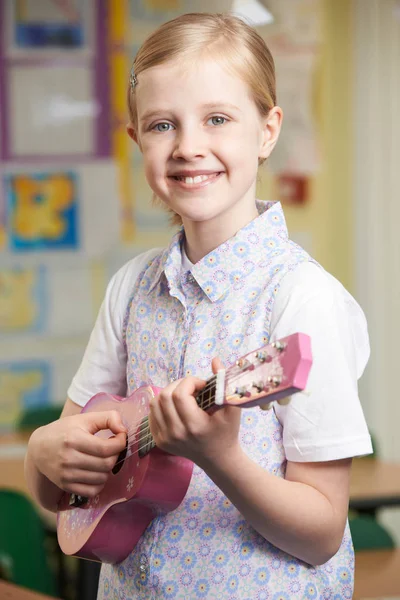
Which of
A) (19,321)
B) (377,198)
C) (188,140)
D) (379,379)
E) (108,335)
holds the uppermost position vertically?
(188,140)

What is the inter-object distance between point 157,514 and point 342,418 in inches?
11.6

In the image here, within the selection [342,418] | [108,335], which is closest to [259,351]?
[342,418]

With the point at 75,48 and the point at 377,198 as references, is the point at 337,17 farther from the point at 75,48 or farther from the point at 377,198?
the point at 75,48

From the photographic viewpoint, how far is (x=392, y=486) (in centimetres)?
271

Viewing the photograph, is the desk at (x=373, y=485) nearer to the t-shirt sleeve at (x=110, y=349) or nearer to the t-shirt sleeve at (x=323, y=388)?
the t-shirt sleeve at (x=110, y=349)

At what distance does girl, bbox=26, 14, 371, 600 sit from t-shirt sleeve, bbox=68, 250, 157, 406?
4 centimetres

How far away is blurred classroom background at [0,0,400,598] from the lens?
3.85 meters

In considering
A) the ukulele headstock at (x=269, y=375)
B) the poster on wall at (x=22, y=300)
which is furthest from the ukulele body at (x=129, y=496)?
the poster on wall at (x=22, y=300)

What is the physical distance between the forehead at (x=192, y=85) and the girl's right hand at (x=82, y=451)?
43 centimetres

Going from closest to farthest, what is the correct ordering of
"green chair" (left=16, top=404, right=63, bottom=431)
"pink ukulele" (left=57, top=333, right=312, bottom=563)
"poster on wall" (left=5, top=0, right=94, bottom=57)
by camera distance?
"pink ukulele" (left=57, top=333, right=312, bottom=563) → "green chair" (left=16, top=404, right=63, bottom=431) → "poster on wall" (left=5, top=0, right=94, bottom=57)

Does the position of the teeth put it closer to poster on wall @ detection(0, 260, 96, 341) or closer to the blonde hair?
the blonde hair

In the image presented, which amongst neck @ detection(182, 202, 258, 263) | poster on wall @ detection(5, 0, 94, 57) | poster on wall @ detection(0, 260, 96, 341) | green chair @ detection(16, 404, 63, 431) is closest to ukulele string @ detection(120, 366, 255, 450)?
neck @ detection(182, 202, 258, 263)

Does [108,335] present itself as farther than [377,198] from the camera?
No

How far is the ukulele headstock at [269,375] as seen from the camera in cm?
86
